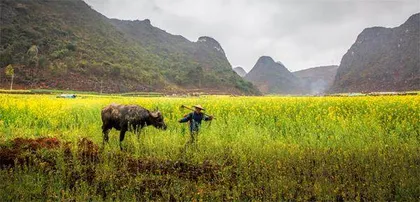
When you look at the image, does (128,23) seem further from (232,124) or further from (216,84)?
(232,124)

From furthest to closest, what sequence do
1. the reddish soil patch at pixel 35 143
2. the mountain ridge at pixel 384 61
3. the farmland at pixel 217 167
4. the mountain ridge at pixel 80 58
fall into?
1. the mountain ridge at pixel 384 61
2. the mountain ridge at pixel 80 58
3. the reddish soil patch at pixel 35 143
4. the farmland at pixel 217 167

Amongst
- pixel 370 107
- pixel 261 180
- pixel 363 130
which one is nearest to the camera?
pixel 261 180

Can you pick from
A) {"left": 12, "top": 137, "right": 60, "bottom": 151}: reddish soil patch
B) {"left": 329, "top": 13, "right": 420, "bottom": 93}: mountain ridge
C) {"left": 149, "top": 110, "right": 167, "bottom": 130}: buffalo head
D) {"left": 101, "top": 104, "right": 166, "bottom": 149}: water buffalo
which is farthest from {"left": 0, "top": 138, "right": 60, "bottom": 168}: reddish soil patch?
{"left": 329, "top": 13, "right": 420, "bottom": 93}: mountain ridge

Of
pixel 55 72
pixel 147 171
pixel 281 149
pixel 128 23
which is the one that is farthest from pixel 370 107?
pixel 128 23

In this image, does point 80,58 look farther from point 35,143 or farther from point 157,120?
point 157,120

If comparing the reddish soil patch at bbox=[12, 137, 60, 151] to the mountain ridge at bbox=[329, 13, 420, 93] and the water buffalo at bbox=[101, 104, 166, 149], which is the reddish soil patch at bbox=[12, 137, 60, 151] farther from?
the mountain ridge at bbox=[329, 13, 420, 93]

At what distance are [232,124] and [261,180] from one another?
6.01m

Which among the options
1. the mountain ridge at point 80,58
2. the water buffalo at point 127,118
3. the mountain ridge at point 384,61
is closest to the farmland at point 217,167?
the water buffalo at point 127,118

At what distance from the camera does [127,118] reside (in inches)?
384

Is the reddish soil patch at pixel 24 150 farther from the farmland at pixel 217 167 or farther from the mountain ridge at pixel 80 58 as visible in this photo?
the mountain ridge at pixel 80 58

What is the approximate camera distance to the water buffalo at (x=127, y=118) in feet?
32.1

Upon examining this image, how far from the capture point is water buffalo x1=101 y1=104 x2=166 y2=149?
9.79 m

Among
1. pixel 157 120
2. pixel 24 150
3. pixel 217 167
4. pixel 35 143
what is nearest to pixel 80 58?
pixel 35 143

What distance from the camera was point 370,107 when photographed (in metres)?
15.0
